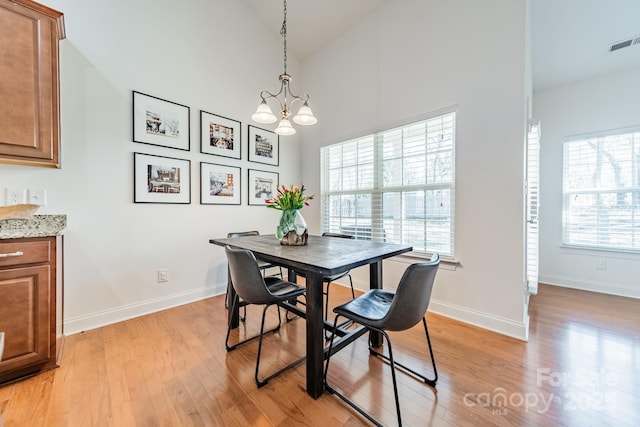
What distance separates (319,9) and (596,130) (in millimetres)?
4124

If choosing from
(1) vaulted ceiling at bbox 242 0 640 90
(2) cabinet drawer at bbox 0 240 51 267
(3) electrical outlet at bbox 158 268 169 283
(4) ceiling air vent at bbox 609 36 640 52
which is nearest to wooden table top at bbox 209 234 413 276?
(2) cabinet drawer at bbox 0 240 51 267

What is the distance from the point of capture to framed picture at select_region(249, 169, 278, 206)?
3479 millimetres

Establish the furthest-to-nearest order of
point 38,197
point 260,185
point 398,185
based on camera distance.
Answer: point 260,185
point 398,185
point 38,197

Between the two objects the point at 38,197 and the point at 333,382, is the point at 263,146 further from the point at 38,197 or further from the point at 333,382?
the point at 333,382

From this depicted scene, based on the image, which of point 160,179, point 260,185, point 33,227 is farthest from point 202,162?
point 33,227

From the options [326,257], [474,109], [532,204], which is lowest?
[326,257]

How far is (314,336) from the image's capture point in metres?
1.43

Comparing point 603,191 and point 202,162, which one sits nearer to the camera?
point 202,162

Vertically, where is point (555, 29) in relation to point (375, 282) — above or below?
above

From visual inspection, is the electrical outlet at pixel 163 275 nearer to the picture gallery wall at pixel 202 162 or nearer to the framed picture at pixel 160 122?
the picture gallery wall at pixel 202 162

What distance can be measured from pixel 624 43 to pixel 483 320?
11.6 feet

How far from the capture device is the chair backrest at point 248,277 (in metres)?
1.50

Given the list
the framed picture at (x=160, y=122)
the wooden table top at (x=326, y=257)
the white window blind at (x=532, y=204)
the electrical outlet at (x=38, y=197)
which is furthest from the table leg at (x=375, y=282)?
the electrical outlet at (x=38, y=197)

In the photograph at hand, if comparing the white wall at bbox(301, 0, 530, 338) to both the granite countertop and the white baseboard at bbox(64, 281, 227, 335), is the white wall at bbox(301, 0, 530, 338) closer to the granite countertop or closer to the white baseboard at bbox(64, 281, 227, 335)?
the white baseboard at bbox(64, 281, 227, 335)
